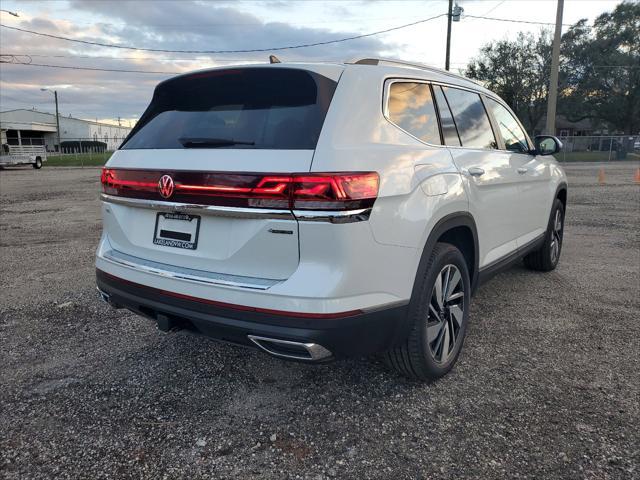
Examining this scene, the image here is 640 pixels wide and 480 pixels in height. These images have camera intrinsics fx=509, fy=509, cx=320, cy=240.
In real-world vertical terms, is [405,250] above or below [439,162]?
below

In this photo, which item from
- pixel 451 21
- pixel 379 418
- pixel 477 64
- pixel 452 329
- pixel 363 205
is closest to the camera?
pixel 363 205

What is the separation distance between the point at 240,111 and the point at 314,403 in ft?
5.50

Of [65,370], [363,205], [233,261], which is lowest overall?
[65,370]

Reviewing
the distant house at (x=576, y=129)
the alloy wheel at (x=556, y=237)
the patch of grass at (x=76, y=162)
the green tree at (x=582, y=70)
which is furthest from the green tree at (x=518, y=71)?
the alloy wheel at (x=556, y=237)

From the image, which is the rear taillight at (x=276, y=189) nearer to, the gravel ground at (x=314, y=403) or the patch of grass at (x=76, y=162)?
the gravel ground at (x=314, y=403)

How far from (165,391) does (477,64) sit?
4995cm

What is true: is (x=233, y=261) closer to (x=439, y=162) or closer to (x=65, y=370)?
(x=439, y=162)

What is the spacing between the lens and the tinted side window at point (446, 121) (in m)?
3.28

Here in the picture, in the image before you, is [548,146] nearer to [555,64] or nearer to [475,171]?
[475,171]

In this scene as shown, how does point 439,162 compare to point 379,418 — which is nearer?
point 379,418

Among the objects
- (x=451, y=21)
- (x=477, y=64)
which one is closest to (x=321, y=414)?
(x=451, y=21)

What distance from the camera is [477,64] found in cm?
4728

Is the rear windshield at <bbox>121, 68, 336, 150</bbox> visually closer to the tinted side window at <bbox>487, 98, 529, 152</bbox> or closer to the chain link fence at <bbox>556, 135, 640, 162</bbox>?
the tinted side window at <bbox>487, 98, 529, 152</bbox>

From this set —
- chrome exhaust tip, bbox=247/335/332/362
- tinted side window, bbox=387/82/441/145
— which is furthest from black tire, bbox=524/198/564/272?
chrome exhaust tip, bbox=247/335/332/362
